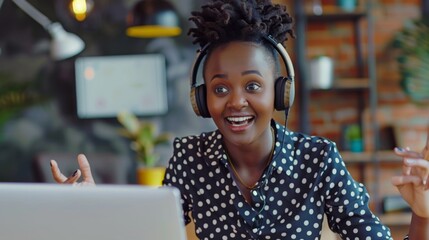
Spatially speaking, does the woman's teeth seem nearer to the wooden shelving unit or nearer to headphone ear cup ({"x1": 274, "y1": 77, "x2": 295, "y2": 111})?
headphone ear cup ({"x1": 274, "y1": 77, "x2": 295, "y2": 111})

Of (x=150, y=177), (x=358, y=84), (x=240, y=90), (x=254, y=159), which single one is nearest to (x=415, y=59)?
(x=358, y=84)

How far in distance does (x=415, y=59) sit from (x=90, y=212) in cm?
405

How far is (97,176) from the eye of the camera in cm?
453

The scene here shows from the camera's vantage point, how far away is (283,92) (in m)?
1.44

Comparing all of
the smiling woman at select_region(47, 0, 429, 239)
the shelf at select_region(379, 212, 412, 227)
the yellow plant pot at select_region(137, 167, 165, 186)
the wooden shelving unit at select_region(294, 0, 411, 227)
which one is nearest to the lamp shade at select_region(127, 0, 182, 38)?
the wooden shelving unit at select_region(294, 0, 411, 227)

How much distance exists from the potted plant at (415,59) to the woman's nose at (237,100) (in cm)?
330

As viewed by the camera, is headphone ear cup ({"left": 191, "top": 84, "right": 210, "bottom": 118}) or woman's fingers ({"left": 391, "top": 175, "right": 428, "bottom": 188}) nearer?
woman's fingers ({"left": 391, "top": 175, "right": 428, "bottom": 188})

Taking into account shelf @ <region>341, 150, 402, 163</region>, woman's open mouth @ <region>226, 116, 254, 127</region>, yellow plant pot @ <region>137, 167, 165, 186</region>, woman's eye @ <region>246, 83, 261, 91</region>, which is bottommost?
shelf @ <region>341, 150, 402, 163</region>

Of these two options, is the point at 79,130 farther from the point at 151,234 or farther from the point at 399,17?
the point at 151,234

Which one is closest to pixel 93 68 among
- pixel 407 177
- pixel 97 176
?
pixel 97 176

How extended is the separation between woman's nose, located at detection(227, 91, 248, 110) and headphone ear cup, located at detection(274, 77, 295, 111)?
0.08 meters

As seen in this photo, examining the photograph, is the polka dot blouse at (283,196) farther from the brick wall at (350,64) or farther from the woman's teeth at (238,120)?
the brick wall at (350,64)

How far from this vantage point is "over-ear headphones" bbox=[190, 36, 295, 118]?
4.73ft

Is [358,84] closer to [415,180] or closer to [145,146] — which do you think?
[145,146]
